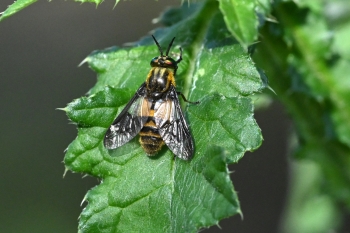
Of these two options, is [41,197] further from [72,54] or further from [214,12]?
[214,12]

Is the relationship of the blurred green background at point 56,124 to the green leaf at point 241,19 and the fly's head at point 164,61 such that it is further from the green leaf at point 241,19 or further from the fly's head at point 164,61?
the green leaf at point 241,19

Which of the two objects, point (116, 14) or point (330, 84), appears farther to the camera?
point (116, 14)

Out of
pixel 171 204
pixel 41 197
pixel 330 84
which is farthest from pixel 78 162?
pixel 41 197

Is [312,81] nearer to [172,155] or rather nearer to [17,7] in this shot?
[172,155]

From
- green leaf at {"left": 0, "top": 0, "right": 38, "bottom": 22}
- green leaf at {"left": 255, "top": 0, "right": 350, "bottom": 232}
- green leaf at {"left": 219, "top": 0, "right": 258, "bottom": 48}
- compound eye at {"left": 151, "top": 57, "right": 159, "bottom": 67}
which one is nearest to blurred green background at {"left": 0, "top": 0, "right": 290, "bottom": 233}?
green leaf at {"left": 255, "top": 0, "right": 350, "bottom": 232}

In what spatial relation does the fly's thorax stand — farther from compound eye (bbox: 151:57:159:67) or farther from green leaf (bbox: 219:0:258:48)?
green leaf (bbox: 219:0:258:48)

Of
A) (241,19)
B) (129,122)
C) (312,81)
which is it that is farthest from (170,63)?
(312,81)
